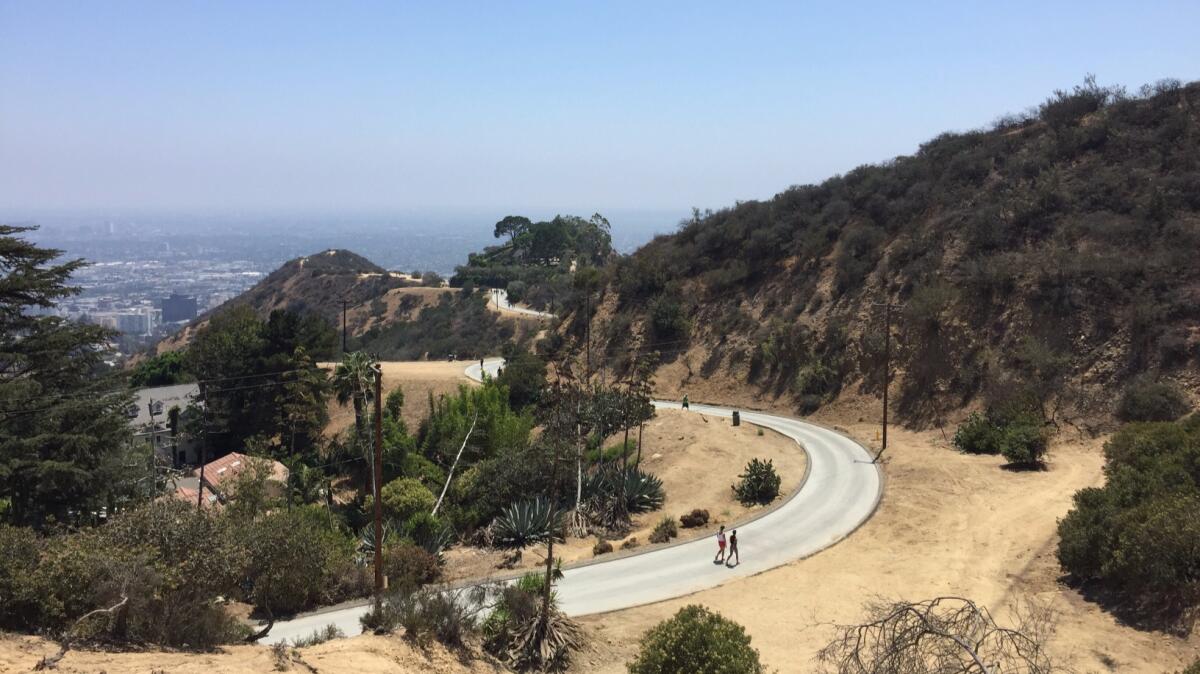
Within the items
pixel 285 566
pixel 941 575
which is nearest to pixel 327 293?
pixel 285 566

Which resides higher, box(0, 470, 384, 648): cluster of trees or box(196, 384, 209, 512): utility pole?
box(0, 470, 384, 648): cluster of trees

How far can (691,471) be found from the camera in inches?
1240

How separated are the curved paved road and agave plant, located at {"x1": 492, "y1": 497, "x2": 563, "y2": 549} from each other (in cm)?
348

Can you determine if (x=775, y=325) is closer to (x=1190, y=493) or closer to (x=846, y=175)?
(x=846, y=175)

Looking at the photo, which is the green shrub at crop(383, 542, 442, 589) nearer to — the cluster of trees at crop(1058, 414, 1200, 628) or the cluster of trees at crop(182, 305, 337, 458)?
the cluster of trees at crop(1058, 414, 1200, 628)

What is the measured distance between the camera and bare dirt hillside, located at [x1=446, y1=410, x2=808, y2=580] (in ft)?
77.3

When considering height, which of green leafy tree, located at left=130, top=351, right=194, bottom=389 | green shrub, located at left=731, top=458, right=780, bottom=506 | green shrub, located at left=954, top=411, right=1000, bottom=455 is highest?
green shrub, located at left=954, top=411, right=1000, bottom=455

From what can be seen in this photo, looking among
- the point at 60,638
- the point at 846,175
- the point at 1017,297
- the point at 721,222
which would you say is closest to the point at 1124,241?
the point at 1017,297

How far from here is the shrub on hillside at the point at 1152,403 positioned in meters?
29.7

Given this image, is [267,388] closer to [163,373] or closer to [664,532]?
[163,373]

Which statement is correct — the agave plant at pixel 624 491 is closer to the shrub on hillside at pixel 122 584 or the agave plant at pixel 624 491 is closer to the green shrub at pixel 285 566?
the green shrub at pixel 285 566

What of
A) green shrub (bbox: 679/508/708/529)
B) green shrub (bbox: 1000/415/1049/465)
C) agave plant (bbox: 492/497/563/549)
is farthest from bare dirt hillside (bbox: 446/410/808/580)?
green shrub (bbox: 1000/415/1049/465)

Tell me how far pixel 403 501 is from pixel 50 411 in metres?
11.1

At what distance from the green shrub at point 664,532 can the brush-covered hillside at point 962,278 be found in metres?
10.3
